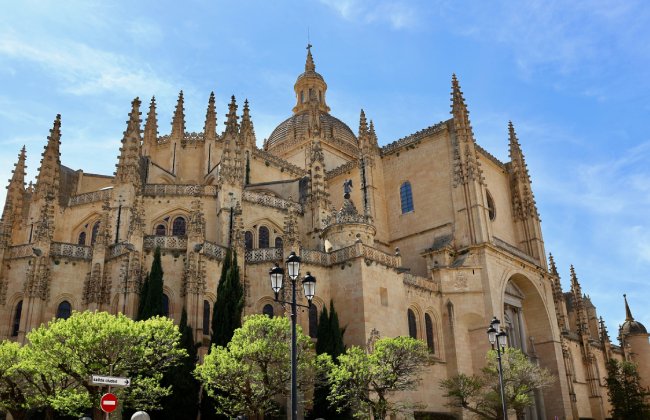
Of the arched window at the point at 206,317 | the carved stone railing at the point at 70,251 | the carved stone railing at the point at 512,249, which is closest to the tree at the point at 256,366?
the arched window at the point at 206,317

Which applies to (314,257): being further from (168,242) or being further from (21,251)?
(21,251)

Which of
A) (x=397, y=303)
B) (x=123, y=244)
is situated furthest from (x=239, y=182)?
(x=397, y=303)

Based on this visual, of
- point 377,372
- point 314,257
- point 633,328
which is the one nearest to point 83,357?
point 377,372

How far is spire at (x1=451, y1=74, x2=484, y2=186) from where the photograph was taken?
43.2m

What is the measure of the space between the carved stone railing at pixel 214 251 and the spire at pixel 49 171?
1124 centimetres

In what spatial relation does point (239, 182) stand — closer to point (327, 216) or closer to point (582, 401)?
point (327, 216)

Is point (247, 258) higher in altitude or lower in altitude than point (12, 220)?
lower

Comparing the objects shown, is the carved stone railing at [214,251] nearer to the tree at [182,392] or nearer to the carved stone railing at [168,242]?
the carved stone railing at [168,242]

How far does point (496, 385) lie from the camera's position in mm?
35375

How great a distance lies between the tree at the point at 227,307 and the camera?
28406 mm

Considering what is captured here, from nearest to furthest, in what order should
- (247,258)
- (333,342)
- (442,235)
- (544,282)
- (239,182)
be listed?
1. (333,342)
2. (247,258)
3. (239,182)
4. (442,235)
5. (544,282)

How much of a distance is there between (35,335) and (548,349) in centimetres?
3679

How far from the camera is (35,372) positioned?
22.5 meters

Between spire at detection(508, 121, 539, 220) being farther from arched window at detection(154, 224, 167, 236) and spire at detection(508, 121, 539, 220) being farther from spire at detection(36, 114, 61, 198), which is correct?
spire at detection(36, 114, 61, 198)
